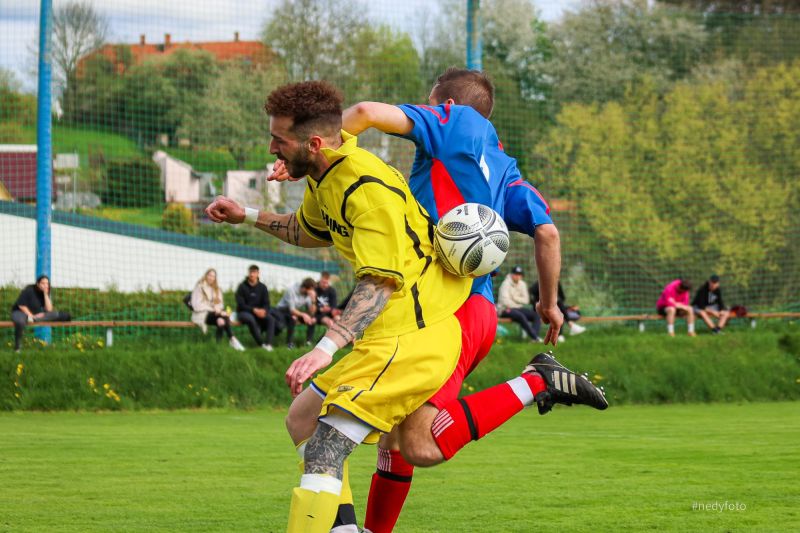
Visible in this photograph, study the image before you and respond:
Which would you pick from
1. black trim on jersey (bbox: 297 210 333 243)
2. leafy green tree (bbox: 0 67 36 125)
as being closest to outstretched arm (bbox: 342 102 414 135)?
black trim on jersey (bbox: 297 210 333 243)

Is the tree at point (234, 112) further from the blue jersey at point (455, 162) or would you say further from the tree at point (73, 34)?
the blue jersey at point (455, 162)

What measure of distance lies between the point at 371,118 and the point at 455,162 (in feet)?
1.87

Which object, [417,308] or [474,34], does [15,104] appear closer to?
[474,34]

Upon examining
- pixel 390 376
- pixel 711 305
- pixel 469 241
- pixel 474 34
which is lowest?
pixel 711 305

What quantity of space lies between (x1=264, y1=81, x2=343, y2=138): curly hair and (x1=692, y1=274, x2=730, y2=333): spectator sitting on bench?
1797 centimetres

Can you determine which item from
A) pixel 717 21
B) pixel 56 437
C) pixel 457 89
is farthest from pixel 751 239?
pixel 457 89

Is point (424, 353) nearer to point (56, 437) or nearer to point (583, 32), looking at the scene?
point (56, 437)

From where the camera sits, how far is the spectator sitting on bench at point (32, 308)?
16641 mm

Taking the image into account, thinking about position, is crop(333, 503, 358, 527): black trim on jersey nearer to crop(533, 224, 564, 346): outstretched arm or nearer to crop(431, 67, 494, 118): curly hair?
crop(533, 224, 564, 346): outstretched arm

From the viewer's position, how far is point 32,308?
664 inches

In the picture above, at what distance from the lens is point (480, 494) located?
25.7 ft

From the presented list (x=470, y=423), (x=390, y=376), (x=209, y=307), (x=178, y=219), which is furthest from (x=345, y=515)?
(x=178, y=219)

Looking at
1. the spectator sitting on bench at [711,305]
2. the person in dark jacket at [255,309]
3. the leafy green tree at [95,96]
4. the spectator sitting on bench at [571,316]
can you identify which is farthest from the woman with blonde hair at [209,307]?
the spectator sitting on bench at [711,305]

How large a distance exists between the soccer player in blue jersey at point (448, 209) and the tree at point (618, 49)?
73.6ft
